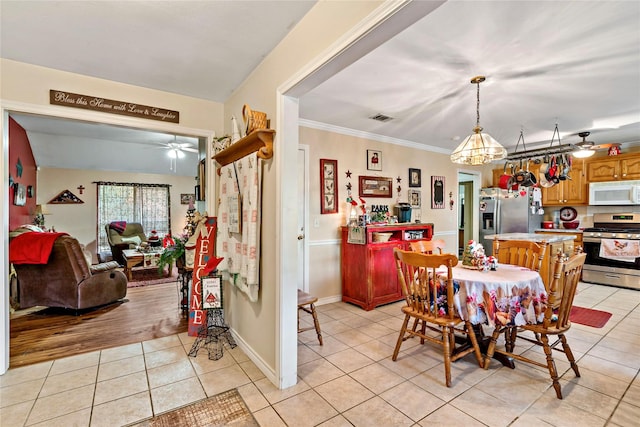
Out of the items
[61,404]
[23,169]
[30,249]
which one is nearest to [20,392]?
[61,404]

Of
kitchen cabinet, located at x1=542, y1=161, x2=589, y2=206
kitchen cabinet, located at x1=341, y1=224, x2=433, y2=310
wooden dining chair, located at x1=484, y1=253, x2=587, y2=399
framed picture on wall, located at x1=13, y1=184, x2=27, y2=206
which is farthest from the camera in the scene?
kitchen cabinet, located at x1=542, y1=161, x2=589, y2=206

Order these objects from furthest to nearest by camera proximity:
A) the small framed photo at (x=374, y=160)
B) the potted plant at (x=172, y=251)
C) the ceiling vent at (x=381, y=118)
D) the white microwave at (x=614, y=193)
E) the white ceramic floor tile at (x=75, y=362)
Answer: the white microwave at (x=614, y=193), the small framed photo at (x=374, y=160), the ceiling vent at (x=381, y=118), the potted plant at (x=172, y=251), the white ceramic floor tile at (x=75, y=362)

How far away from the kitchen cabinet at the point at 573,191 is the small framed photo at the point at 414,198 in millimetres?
2548

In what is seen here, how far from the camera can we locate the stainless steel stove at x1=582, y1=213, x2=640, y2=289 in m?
4.53

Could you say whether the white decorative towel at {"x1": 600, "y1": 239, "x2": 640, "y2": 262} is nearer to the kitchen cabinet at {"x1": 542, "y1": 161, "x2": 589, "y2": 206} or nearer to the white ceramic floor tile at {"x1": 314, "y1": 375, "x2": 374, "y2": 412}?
the kitchen cabinet at {"x1": 542, "y1": 161, "x2": 589, "y2": 206}

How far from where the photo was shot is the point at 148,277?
5426 millimetres

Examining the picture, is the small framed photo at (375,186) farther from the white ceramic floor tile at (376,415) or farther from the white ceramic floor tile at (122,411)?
the white ceramic floor tile at (122,411)

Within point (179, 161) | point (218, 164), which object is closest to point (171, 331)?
point (218, 164)

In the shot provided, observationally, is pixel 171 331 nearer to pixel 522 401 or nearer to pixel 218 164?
pixel 218 164

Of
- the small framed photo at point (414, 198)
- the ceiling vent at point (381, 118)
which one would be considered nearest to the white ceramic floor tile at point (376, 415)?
the ceiling vent at point (381, 118)

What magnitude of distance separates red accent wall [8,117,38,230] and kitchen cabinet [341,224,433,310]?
404 cm

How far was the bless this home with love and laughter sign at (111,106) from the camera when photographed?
244 centimetres

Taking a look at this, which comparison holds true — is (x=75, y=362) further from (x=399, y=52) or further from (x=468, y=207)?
(x=468, y=207)

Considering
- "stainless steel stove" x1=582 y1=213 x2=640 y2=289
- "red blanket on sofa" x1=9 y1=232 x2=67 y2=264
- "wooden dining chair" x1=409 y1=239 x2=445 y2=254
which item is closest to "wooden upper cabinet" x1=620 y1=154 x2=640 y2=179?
"stainless steel stove" x1=582 y1=213 x2=640 y2=289
